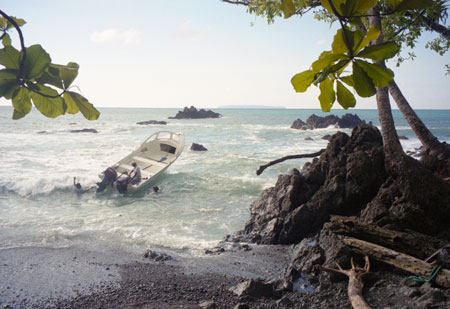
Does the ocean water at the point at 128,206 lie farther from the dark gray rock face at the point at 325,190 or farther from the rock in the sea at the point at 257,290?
the rock in the sea at the point at 257,290

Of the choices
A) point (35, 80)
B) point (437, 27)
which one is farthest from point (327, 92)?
point (437, 27)

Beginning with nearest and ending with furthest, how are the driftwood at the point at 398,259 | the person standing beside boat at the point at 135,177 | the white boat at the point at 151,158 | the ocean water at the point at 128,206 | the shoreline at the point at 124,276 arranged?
the driftwood at the point at 398,259 → the shoreline at the point at 124,276 → the ocean water at the point at 128,206 → the person standing beside boat at the point at 135,177 → the white boat at the point at 151,158

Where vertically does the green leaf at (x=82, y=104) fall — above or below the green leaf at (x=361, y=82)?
below

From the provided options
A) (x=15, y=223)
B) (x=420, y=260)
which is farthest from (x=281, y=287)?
(x=15, y=223)

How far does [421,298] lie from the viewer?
3631 millimetres

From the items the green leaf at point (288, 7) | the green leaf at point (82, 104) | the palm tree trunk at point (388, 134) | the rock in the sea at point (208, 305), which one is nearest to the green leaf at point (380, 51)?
the green leaf at point (288, 7)

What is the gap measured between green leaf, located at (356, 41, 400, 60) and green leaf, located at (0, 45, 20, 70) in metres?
0.93

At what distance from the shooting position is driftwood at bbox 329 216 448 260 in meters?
4.47

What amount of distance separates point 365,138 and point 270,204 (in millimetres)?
2617

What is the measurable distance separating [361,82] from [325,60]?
4.5 inches

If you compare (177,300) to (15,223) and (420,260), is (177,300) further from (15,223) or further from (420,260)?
(15,223)

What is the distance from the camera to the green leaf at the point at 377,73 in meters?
0.85

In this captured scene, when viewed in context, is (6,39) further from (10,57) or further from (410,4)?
(410,4)

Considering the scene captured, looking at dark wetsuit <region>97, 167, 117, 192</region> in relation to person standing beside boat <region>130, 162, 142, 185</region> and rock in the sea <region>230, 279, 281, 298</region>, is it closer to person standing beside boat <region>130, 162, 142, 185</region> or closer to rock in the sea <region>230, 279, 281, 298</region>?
person standing beside boat <region>130, 162, 142, 185</region>
